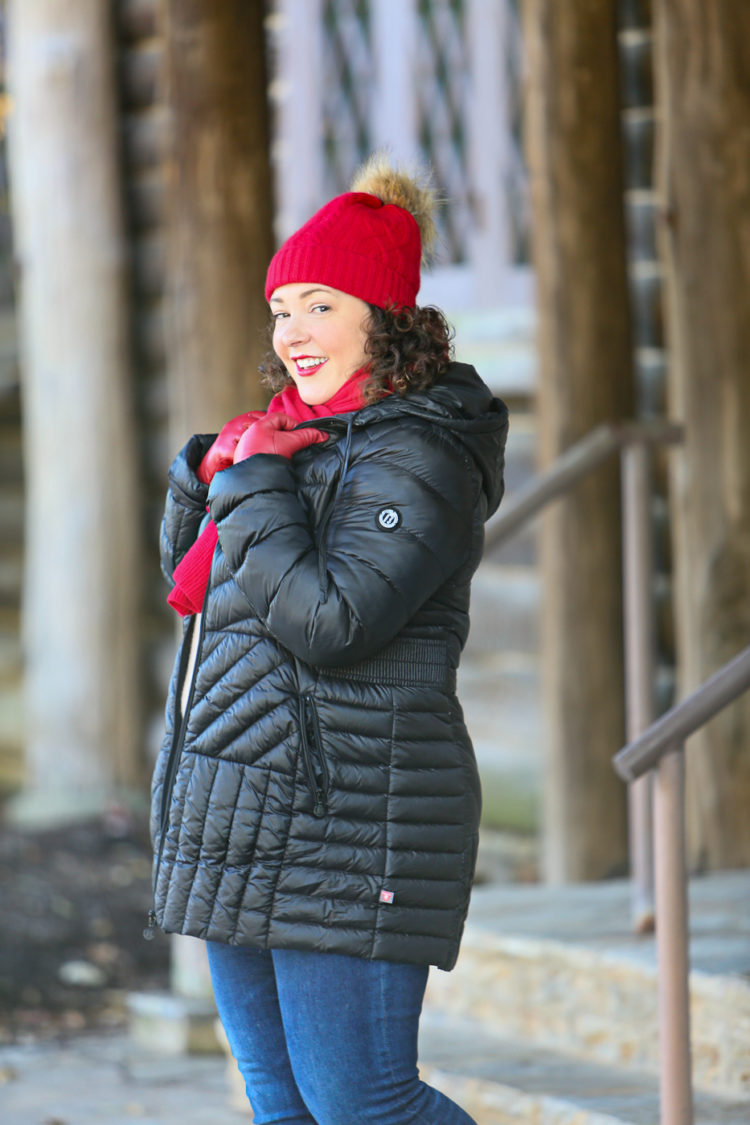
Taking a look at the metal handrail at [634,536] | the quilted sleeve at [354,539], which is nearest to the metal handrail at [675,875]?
the quilted sleeve at [354,539]

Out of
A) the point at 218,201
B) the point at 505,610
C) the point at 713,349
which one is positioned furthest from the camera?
the point at 505,610

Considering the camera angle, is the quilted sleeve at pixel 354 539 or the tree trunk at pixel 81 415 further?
the tree trunk at pixel 81 415

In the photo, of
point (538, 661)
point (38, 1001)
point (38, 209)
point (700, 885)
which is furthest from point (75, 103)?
point (700, 885)

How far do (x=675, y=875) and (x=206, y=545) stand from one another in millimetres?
932

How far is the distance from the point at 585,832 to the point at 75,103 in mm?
3534

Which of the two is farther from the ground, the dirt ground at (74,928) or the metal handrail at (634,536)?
the metal handrail at (634,536)

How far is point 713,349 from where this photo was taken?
3742mm

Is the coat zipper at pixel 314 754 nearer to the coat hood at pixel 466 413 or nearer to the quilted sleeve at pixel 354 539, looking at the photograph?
the quilted sleeve at pixel 354 539

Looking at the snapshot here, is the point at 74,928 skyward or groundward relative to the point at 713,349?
groundward

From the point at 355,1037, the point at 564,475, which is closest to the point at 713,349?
the point at 564,475

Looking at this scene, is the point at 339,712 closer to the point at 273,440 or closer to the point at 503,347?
the point at 273,440

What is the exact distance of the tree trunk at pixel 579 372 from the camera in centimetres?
401

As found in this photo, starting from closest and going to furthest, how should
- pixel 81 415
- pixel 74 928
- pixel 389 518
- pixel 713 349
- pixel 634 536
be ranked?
pixel 389 518
pixel 634 536
pixel 713 349
pixel 74 928
pixel 81 415

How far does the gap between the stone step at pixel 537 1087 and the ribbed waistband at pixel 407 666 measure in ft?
3.71
